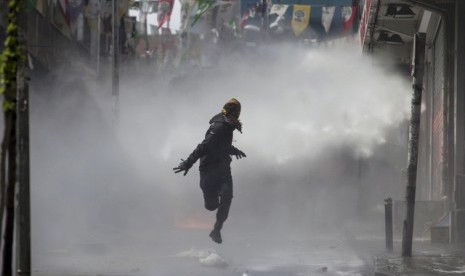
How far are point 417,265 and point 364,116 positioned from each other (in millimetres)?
14100

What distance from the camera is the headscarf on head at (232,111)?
13.3m

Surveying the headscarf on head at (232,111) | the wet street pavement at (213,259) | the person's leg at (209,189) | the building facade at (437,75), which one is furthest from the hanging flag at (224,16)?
the headscarf on head at (232,111)

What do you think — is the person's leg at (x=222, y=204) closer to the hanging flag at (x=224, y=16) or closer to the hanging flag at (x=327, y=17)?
the hanging flag at (x=327, y=17)

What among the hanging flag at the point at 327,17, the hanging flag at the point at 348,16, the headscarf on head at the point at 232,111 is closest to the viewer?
the headscarf on head at the point at 232,111

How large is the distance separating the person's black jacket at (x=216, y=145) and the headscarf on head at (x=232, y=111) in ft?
0.11

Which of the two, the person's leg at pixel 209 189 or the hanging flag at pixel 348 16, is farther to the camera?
the hanging flag at pixel 348 16

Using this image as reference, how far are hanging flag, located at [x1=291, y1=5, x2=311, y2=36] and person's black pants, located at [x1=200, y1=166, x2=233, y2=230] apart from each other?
4290 cm

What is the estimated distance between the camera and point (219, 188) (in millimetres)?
13633

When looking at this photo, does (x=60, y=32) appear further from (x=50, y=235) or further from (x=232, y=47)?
(x=232, y=47)

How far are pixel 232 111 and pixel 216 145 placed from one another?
0.46 m

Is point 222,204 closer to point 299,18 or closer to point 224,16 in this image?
point 299,18

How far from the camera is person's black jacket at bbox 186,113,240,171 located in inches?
528

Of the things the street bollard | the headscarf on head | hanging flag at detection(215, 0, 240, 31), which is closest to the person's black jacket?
the headscarf on head

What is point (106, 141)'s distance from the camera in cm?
2927
